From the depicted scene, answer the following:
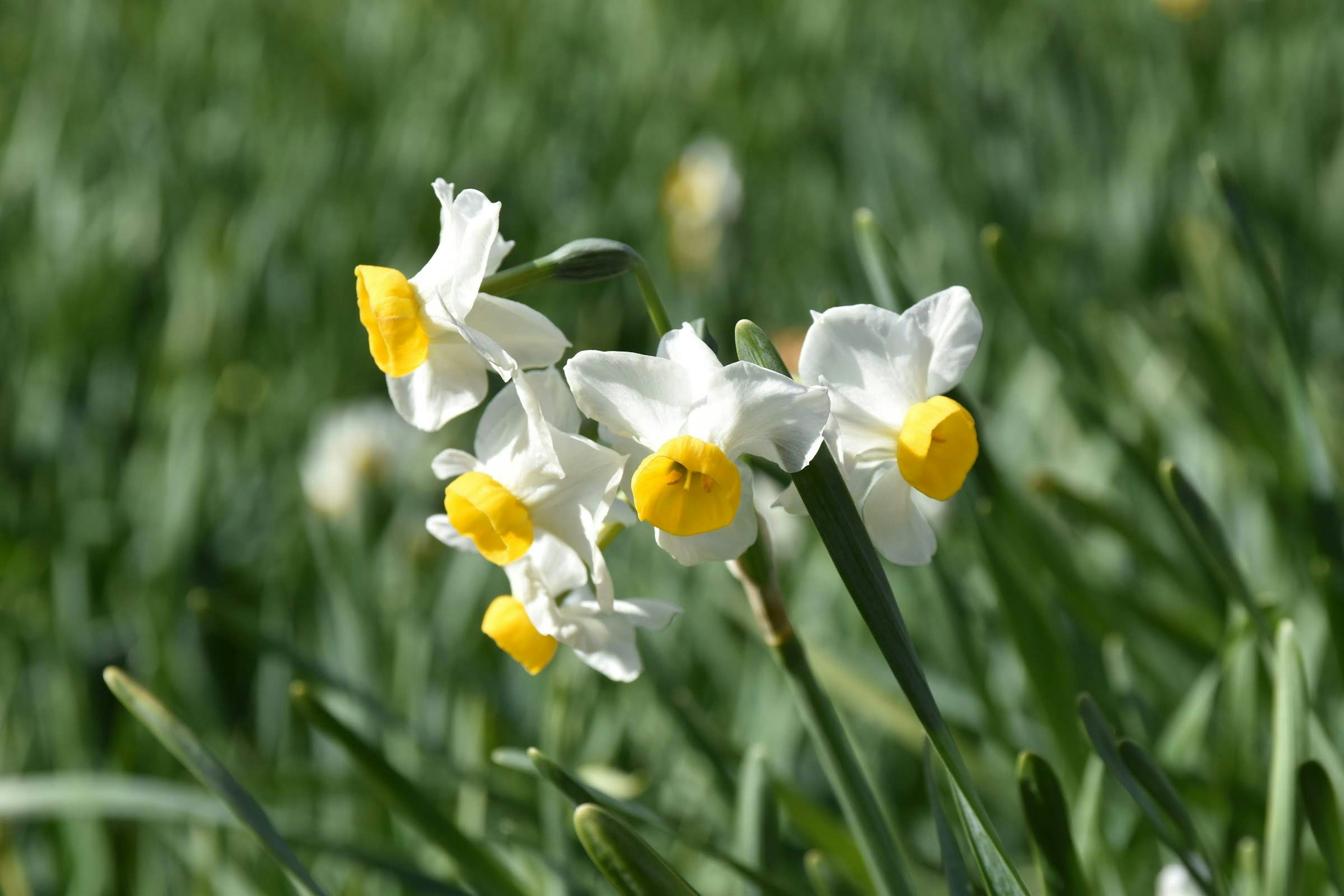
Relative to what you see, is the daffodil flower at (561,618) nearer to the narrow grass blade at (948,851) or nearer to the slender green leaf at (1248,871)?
the narrow grass blade at (948,851)

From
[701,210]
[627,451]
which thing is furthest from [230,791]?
[701,210]

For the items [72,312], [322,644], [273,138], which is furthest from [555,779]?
[273,138]

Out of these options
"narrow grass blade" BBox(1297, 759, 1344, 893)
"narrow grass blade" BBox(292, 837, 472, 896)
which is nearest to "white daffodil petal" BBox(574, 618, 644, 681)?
"narrow grass blade" BBox(292, 837, 472, 896)

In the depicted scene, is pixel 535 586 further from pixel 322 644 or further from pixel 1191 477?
pixel 1191 477

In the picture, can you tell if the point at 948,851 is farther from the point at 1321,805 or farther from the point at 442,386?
the point at 442,386

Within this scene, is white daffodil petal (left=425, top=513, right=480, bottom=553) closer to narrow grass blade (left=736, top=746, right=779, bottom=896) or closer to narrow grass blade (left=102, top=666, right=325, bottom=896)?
narrow grass blade (left=102, top=666, right=325, bottom=896)

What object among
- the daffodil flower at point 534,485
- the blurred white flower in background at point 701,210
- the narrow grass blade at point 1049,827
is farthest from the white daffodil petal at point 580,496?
the blurred white flower in background at point 701,210
